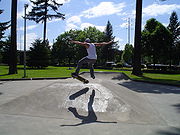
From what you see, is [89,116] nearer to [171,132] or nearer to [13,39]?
[171,132]

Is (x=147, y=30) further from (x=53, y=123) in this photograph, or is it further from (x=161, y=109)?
(x=53, y=123)

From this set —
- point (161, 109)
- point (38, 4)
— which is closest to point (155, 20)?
point (38, 4)

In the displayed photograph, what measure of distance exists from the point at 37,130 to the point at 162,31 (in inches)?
1233

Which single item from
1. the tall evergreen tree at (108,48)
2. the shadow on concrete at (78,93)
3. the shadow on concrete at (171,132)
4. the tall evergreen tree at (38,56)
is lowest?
the shadow on concrete at (171,132)

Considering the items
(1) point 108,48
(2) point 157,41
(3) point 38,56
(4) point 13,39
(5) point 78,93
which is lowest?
(5) point 78,93

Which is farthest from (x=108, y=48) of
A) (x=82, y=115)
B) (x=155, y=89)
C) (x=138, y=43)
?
(x=82, y=115)

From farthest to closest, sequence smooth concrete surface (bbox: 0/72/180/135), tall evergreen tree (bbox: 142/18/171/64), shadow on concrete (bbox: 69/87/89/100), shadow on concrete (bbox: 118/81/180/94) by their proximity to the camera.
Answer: tall evergreen tree (bbox: 142/18/171/64), shadow on concrete (bbox: 118/81/180/94), shadow on concrete (bbox: 69/87/89/100), smooth concrete surface (bbox: 0/72/180/135)

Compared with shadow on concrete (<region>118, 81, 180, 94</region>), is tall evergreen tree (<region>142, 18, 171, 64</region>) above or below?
above

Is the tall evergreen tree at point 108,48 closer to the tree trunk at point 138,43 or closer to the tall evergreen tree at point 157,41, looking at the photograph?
the tall evergreen tree at point 157,41

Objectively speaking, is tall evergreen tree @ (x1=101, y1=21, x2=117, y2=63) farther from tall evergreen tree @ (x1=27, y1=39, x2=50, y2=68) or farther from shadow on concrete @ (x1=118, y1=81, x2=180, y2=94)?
shadow on concrete @ (x1=118, y1=81, x2=180, y2=94)

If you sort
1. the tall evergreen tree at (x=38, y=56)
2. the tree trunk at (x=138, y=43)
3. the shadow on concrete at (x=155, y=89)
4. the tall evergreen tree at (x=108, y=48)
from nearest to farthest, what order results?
the shadow on concrete at (x=155, y=89) < the tree trunk at (x=138, y=43) < the tall evergreen tree at (x=38, y=56) < the tall evergreen tree at (x=108, y=48)

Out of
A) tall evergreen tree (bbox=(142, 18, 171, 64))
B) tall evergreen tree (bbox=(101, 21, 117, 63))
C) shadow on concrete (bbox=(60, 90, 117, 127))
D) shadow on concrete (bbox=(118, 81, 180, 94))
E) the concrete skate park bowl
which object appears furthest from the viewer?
tall evergreen tree (bbox=(101, 21, 117, 63))

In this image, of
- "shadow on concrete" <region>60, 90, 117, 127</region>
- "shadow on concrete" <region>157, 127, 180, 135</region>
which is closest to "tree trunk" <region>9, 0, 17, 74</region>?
"shadow on concrete" <region>60, 90, 117, 127</region>

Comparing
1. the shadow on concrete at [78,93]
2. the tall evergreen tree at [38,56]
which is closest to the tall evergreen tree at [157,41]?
the tall evergreen tree at [38,56]
